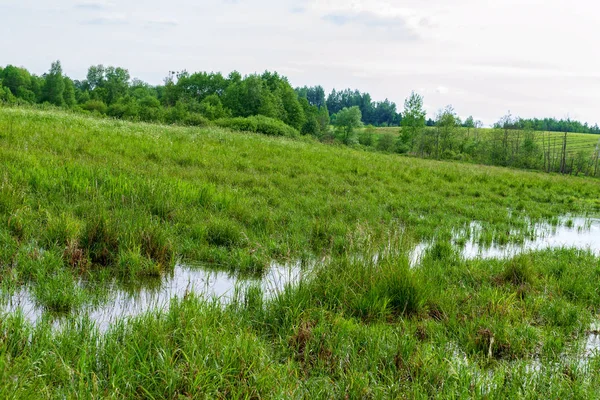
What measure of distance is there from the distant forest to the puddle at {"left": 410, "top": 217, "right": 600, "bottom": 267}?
36.0 meters

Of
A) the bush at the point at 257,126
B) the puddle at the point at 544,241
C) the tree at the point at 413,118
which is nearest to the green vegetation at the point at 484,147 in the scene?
the tree at the point at 413,118

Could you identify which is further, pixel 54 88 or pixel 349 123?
pixel 54 88

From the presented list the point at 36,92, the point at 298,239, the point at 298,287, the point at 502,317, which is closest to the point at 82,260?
the point at 298,287

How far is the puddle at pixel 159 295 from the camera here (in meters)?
3.84

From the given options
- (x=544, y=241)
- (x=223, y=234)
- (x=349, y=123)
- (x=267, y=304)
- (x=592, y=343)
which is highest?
(x=349, y=123)

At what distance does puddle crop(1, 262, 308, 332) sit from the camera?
12.6 feet

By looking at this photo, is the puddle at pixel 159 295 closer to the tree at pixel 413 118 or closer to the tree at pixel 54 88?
the tree at pixel 413 118

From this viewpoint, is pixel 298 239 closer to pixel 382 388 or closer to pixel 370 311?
pixel 370 311

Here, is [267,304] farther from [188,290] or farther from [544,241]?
[544,241]

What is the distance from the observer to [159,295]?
471 centimetres

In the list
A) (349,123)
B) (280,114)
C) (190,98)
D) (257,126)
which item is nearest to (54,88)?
(190,98)

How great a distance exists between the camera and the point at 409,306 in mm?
4770

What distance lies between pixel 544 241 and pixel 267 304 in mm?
7871

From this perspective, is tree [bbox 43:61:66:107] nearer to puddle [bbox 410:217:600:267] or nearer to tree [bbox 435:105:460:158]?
tree [bbox 435:105:460:158]
